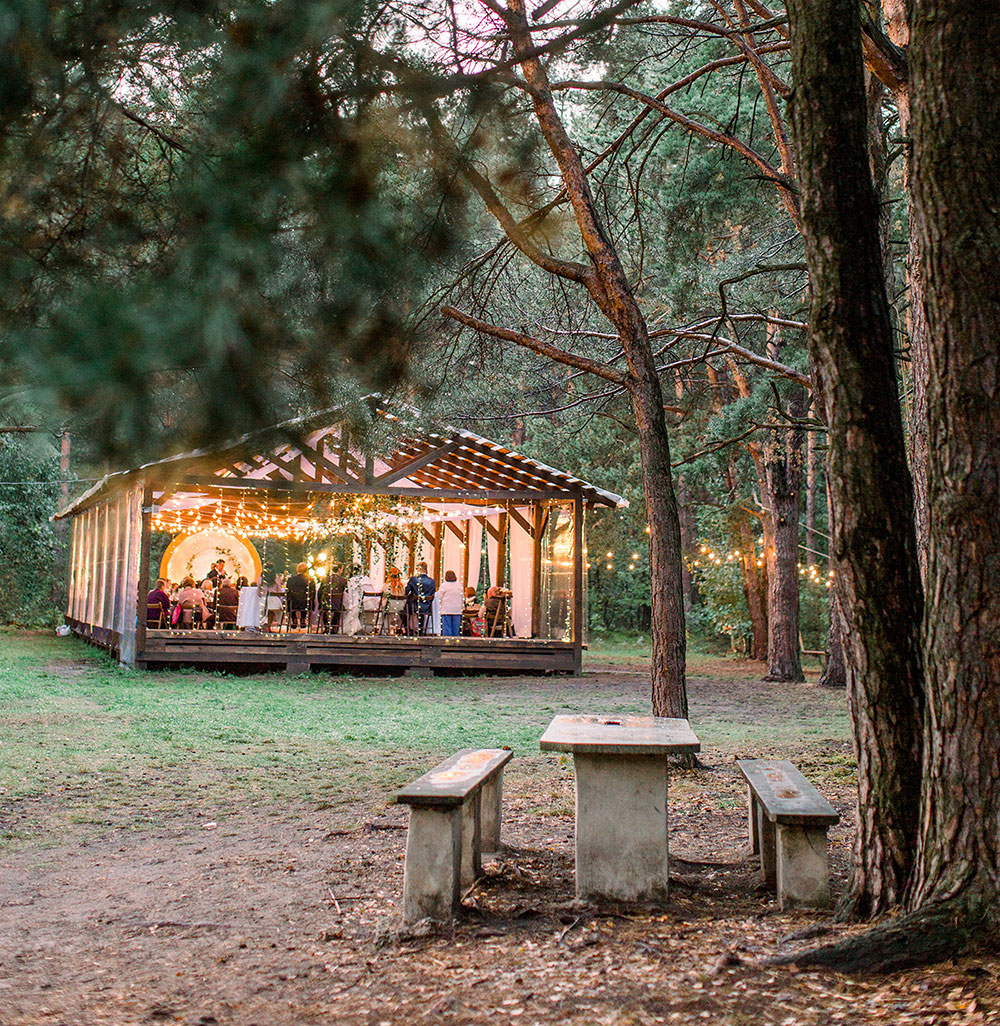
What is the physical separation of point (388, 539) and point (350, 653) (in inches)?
209

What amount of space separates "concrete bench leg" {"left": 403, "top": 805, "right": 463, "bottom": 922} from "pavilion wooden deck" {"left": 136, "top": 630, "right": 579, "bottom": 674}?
12.1 m

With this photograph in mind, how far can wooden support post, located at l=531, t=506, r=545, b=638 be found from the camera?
59.4ft

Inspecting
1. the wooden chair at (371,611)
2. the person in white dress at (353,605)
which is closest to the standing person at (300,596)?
the person in white dress at (353,605)

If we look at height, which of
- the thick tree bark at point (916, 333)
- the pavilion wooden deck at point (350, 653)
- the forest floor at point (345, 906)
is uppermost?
the thick tree bark at point (916, 333)

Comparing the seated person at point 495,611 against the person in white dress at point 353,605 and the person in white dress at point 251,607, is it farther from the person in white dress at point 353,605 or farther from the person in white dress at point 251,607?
the person in white dress at point 251,607

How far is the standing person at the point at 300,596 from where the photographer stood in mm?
17734

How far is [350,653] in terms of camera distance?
15812mm

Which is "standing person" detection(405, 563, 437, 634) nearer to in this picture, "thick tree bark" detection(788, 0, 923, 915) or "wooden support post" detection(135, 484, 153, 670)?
"wooden support post" detection(135, 484, 153, 670)

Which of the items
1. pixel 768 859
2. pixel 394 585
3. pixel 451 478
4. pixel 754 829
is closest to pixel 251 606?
pixel 394 585

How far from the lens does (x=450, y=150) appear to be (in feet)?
12.8

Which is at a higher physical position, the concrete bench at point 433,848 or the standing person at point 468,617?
the standing person at point 468,617

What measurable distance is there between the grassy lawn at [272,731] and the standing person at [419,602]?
6.21ft

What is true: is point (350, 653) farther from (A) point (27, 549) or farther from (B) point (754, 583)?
(A) point (27, 549)

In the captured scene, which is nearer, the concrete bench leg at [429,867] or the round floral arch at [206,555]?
the concrete bench leg at [429,867]
